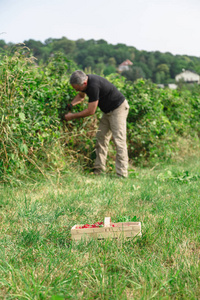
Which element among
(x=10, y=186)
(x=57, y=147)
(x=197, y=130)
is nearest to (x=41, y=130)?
(x=57, y=147)

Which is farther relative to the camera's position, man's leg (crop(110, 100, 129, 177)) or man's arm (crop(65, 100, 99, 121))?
man's leg (crop(110, 100, 129, 177))

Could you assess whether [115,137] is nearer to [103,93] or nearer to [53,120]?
[103,93]

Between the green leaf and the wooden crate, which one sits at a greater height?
the green leaf

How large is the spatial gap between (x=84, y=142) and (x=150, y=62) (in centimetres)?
4064

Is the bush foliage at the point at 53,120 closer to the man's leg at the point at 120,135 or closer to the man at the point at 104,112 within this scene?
the man at the point at 104,112

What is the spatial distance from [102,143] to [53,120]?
1056 millimetres

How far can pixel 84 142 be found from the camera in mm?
5359

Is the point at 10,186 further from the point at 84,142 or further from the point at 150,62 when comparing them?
the point at 150,62

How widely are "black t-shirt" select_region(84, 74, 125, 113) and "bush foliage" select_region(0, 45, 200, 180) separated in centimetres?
48

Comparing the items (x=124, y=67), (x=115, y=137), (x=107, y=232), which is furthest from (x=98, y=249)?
(x=124, y=67)

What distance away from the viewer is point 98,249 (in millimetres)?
2150

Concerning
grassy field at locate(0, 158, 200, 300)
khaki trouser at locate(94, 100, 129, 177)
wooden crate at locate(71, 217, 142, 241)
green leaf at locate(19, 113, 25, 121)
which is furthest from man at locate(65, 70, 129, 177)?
wooden crate at locate(71, 217, 142, 241)

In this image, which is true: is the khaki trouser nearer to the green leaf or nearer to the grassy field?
the grassy field

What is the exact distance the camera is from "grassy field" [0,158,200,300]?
1677 mm
